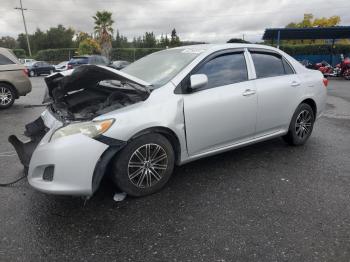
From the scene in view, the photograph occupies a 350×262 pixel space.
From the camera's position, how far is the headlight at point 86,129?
2.99m

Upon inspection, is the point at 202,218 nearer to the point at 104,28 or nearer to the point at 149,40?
the point at 104,28

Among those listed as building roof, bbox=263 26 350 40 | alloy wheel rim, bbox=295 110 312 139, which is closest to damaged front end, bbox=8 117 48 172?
alloy wheel rim, bbox=295 110 312 139

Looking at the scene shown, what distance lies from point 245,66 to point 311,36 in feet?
75.2

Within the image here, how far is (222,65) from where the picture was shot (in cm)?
409

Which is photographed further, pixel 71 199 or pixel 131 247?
pixel 71 199

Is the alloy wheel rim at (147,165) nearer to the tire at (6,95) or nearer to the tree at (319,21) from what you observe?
the tire at (6,95)

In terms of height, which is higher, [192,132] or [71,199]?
[192,132]

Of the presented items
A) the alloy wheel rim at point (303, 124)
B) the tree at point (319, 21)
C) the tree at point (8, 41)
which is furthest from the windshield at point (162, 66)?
the tree at point (8, 41)

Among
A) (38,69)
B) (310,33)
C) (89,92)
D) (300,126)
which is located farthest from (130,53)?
(89,92)

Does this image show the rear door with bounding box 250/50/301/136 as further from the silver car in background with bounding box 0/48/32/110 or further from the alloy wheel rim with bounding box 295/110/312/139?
the silver car in background with bounding box 0/48/32/110

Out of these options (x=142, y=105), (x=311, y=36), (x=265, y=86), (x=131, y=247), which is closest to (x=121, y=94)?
(x=142, y=105)

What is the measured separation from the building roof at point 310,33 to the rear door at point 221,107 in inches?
756

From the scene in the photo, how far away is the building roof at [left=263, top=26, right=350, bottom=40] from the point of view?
2161 centimetres

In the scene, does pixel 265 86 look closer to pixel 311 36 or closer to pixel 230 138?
pixel 230 138
